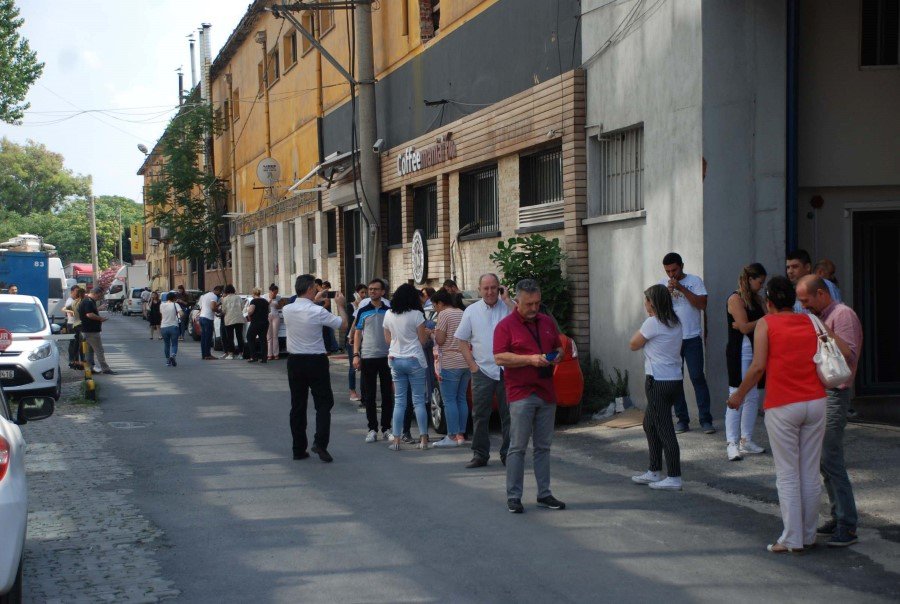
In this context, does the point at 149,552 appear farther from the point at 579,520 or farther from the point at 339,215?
the point at 339,215

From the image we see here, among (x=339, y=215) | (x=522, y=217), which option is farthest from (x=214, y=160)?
(x=522, y=217)

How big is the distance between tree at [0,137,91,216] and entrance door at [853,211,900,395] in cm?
9789

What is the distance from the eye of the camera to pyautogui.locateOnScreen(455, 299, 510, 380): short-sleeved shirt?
1008 centimetres

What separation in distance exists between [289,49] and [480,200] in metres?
15.8

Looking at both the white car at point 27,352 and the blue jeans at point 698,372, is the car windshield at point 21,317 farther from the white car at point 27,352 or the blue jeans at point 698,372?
the blue jeans at point 698,372

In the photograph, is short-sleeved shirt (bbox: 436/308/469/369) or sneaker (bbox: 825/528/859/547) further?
short-sleeved shirt (bbox: 436/308/469/369)

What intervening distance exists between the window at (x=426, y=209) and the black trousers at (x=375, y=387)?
942cm

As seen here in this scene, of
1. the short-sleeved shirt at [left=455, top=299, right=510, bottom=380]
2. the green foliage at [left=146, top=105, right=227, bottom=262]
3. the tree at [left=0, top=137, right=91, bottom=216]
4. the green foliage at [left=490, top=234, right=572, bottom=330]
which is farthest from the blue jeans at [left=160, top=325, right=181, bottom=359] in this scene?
the tree at [left=0, top=137, right=91, bottom=216]

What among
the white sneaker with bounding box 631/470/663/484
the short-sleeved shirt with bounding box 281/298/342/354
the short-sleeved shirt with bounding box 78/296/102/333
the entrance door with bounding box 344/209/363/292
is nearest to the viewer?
the white sneaker with bounding box 631/470/663/484

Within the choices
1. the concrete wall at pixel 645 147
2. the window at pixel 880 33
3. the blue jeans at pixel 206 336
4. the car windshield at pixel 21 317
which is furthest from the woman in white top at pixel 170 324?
the window at pixel 880 33

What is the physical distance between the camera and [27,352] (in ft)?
52.2

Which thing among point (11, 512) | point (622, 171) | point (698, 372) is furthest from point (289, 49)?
point (11, 512)

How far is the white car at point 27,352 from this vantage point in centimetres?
1563

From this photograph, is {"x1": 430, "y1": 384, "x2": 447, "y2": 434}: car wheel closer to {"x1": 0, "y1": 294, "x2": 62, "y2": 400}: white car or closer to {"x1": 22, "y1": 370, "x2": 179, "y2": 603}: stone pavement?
{"x1": 22, "y1": 370, "x2": 179, "y2": 603}: stone pavement
